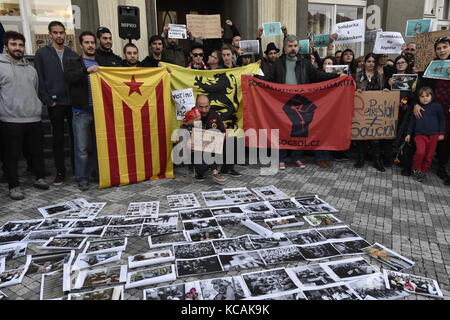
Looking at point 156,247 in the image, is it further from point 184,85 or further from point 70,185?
point 184,85

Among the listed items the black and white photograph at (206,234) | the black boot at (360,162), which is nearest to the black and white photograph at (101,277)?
the black and white photograph at (206,234)

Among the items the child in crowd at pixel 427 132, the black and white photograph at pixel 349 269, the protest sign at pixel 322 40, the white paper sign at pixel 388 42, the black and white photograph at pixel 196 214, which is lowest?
the black and white photograph at pixel 349 269

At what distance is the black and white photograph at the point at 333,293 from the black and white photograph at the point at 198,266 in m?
0.66

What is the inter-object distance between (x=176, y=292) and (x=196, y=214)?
1.31m

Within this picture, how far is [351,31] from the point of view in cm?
600

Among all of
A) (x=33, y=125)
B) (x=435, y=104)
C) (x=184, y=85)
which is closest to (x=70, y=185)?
(x=33, y=125)

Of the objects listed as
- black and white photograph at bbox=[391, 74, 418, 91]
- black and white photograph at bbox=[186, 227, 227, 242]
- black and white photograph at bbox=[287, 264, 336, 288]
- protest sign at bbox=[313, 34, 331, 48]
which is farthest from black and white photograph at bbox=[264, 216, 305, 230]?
protest sign at bbox=[313, 34, 331, 48]

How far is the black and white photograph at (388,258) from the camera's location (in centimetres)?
253

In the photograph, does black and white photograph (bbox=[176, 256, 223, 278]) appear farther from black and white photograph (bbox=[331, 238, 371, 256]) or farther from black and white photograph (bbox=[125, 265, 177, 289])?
black and white photograph (bbox=[331, 238, 371, 256])

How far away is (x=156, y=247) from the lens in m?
2.82

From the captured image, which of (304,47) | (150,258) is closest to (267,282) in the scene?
(150,258)

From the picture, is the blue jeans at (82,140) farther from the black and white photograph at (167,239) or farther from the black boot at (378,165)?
the black boot at (378,165)

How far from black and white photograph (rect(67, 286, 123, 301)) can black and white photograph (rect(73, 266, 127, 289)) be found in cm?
9

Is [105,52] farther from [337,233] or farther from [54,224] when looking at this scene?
[337,233]
